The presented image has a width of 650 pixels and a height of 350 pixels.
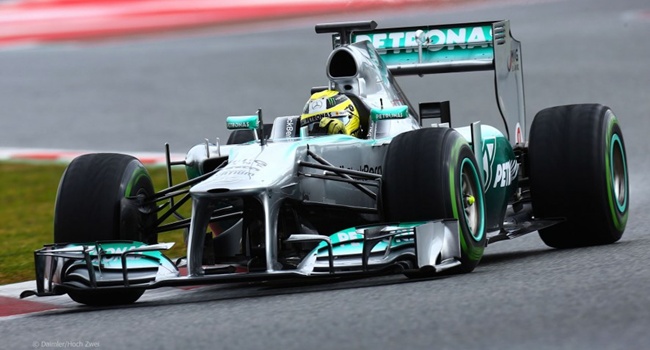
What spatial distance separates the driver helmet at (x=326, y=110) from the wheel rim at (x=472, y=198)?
1.17 meters

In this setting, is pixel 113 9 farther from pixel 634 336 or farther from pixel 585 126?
pixel 634 336

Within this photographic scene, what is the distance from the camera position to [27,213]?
1521cm

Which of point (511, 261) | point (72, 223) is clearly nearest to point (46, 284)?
point (72, 223)

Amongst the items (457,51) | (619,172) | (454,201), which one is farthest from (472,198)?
(457,51)

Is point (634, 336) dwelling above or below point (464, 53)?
below

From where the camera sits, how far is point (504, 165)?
10031 millimetres

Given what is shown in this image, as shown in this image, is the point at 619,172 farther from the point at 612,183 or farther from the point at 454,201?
the point at 454,201

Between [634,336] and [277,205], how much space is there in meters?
3.06

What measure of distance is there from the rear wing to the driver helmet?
109 centimetres

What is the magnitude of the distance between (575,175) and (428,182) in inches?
75.0

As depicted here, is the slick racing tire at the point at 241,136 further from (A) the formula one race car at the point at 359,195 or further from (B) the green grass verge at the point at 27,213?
(B) the green grass verge at the point at 27,213

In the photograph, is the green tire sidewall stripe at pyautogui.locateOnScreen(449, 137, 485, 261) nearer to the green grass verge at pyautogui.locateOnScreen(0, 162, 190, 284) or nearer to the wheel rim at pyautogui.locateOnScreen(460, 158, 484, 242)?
the wheel rim at pyautogui.locateOnScreen(460, 158, 484, 242)

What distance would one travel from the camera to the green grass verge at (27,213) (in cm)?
1151

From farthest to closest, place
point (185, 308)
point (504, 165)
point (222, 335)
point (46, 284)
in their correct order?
point (504, 165) → point (46, 284) → point (185, 308) → point (222, 335)
